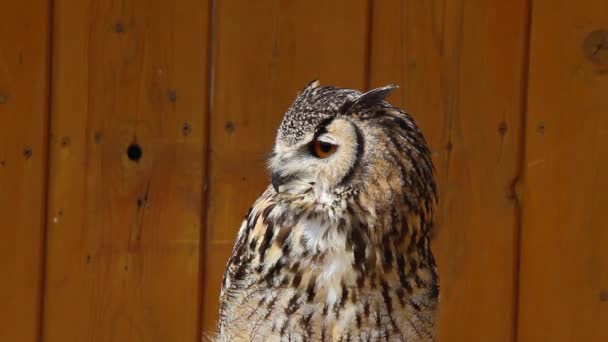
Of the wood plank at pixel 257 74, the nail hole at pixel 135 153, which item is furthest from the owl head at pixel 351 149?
the nail hole at pixel 135 153

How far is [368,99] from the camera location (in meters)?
1.31

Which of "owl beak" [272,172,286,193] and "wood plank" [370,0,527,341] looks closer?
"owl beak" [272,172,286,193]

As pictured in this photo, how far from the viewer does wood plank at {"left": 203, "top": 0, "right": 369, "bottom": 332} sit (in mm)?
1869

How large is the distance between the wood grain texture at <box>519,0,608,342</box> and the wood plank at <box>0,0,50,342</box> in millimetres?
1114

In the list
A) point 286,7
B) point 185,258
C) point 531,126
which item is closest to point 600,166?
point 531,126

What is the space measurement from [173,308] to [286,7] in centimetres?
75

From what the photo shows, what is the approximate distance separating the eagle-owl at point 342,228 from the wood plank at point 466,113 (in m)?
0.47

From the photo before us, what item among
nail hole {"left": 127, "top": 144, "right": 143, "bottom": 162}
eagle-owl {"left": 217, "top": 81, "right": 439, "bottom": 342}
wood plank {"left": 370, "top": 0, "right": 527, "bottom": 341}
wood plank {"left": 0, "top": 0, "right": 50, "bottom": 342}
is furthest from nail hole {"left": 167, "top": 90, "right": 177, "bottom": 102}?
eagle-owl {"left": 217, "top": 81, "right": 439, "bottom": 342}

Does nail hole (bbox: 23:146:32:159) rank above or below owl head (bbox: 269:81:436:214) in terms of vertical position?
below

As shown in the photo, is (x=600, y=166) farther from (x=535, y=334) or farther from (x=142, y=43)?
(x=142, y=43)

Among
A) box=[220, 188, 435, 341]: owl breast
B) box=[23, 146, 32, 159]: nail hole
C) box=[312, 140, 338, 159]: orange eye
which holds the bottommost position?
box=[220, 188, 435, 341]: owl breast

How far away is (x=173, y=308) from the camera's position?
6.31 ft

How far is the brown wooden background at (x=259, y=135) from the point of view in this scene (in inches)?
73.2

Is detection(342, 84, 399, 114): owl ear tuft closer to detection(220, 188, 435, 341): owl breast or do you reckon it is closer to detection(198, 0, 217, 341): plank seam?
detection(220, 188, 435, 341): owl breast
